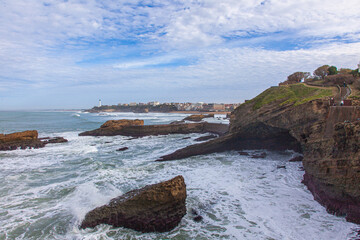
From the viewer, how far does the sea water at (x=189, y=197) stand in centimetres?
604

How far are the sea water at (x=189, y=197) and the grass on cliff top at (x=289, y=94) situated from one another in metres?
3.76

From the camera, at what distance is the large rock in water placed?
616 centimetres

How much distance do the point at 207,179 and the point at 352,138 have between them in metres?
5.92

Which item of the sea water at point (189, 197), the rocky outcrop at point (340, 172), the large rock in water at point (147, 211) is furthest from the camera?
the rocky outcrop at point (340, 172)

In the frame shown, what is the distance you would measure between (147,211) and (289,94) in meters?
12.8

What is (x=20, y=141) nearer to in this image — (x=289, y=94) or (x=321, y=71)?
(x=289, y=94)

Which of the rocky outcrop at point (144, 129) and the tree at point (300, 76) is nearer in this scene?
the tree at point (300, 76)

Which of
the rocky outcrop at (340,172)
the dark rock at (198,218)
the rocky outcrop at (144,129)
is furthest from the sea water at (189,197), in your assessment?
the rocky outcrop at (144,129)

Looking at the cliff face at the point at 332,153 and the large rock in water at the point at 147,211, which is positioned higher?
the cliff face at the point at 332,153

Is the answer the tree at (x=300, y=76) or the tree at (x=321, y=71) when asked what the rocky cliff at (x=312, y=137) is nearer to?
the tree at (x=321, y=71)

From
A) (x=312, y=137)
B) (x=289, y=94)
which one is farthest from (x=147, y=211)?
(x=289, y=94)

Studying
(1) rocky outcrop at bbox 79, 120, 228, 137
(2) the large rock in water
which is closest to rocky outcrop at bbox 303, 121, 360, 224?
(2) the large rock in water

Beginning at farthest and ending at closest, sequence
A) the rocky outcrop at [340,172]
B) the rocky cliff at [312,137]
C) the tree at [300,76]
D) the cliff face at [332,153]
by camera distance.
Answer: the tree at [300,76]
the rocky cliff at [312,137]
the cliff face at [332,153]
the rocky outcrop at [340,172]

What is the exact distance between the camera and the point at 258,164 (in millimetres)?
12766
